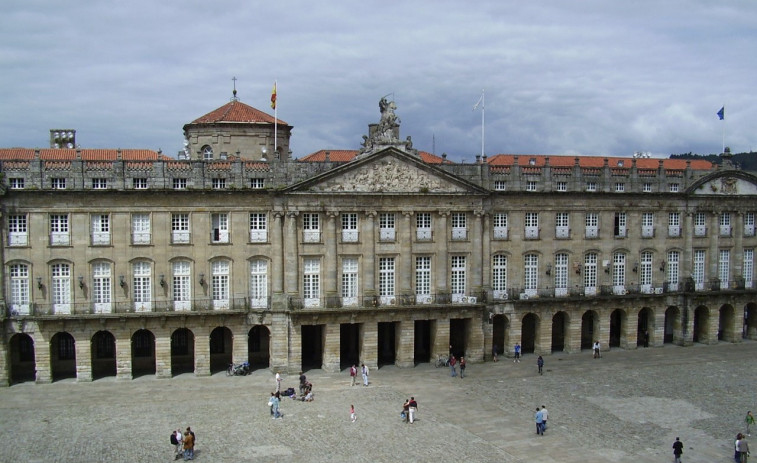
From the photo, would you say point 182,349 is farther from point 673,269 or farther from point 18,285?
point 673,269

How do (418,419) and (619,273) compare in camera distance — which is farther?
(619,273)

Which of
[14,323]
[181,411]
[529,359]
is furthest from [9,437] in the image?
[529,359]

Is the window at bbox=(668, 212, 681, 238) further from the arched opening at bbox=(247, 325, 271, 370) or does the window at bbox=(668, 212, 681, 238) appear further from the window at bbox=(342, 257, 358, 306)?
the arched opening at bbox=(247, 325, 271, 370)

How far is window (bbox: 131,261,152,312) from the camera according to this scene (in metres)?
43.7

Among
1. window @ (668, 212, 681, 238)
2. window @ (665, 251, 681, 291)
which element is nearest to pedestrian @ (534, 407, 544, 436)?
window @ (665, 251, 681, 291)

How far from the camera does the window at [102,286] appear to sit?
4322 centimetres

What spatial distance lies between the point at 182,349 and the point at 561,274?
26503 millimetres

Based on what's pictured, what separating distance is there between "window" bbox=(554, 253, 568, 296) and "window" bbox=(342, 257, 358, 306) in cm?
1470

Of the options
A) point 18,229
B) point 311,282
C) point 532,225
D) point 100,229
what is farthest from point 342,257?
point 18,229

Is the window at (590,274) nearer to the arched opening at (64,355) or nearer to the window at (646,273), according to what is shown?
the window at (646,273)

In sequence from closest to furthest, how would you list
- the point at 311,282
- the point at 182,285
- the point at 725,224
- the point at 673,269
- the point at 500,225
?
the point at 182,285
the point at 311,282
the point at 500,225
the point at 673,269
the point at 725,224

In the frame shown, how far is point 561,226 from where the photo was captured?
51406mm

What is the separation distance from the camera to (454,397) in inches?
1582

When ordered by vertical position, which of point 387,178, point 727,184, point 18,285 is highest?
point 387,178
